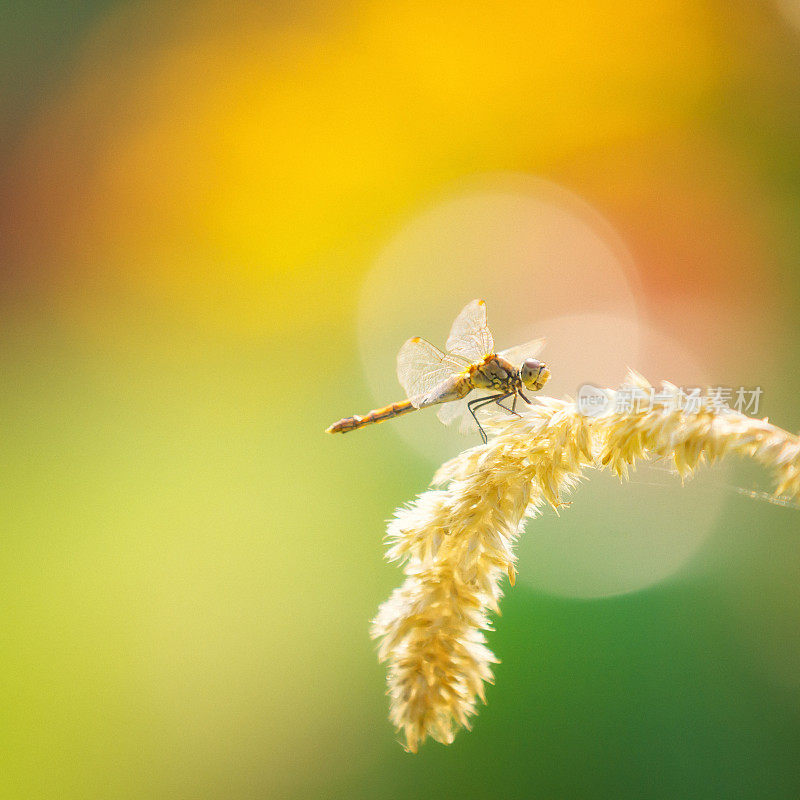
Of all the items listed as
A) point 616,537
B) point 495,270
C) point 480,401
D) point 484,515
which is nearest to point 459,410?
point 480,401

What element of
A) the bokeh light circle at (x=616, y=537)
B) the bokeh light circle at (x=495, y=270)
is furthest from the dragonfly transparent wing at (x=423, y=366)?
the bokeh light circle at (x=495, y=270)

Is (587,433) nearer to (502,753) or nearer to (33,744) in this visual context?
(502,753)

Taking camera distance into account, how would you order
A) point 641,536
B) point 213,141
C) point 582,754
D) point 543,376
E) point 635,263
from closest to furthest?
point 543,376 → point 582,754 → point 641,536 → point 635,263 → point 213,141

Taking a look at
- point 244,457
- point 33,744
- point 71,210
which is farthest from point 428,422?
point 71,210

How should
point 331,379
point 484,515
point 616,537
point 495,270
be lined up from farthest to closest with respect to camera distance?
point 495,270, point 331,379, point 616,537, point 484,515

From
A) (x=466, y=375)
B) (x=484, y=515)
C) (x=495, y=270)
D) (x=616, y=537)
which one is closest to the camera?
(x=484, y=515)

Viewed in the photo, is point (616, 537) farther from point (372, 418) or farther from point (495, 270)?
point (495, 270)
